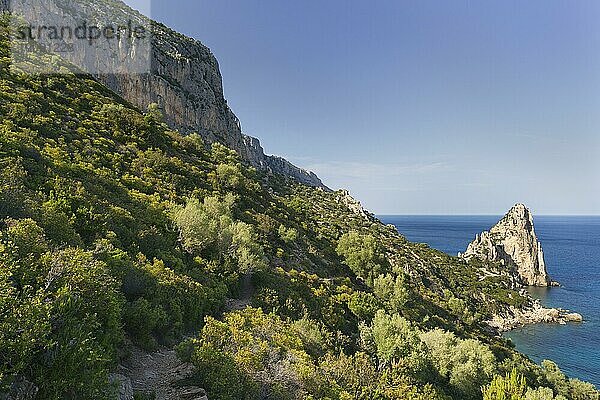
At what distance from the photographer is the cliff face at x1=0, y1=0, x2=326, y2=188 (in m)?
48.8

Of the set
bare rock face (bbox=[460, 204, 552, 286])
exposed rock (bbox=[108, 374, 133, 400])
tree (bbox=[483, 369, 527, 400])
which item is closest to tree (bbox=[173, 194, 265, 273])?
exposed rock (bbox=[108, 374, 133, 400])

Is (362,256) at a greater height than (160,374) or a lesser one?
greater

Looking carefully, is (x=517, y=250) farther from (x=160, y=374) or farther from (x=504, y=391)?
(x=160, y=374)

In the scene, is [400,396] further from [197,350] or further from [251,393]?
[197,350]

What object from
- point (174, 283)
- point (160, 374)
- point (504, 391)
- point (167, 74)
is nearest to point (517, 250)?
point (167, 74)

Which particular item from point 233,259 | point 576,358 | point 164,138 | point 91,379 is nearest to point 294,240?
point 233,259

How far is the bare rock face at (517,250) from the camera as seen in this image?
93.0m

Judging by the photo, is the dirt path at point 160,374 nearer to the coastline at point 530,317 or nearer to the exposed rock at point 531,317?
the coastline at point 530,317

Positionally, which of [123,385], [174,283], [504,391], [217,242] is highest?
[217,242]

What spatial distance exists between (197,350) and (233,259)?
394 inches

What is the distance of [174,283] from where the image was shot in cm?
1359

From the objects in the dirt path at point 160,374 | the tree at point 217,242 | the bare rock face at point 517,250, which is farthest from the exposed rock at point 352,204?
the dirt path at point 160,374

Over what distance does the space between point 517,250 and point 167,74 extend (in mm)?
97491

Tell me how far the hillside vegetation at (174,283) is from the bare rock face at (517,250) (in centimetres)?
6590
